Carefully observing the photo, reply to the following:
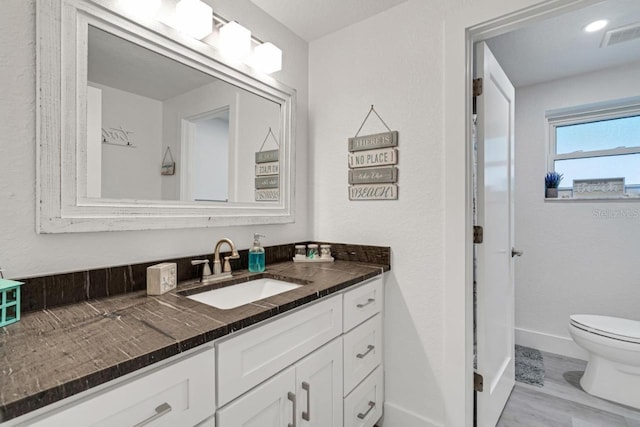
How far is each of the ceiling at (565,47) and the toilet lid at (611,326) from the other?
1.83 meters

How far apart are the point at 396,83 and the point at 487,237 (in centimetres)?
95

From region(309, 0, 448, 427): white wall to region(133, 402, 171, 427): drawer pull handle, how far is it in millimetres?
1238

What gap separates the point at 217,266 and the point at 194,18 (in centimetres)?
106

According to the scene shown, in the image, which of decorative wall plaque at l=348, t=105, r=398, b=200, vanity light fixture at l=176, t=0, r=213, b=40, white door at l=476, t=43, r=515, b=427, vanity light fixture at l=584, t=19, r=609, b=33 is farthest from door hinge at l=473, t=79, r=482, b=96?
vanity light fixture at l=176, t=0, r=213, b=40

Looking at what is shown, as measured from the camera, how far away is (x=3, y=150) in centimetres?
86

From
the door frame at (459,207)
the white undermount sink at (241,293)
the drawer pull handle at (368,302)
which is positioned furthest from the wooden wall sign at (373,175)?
the white undermount sink at (241,293)

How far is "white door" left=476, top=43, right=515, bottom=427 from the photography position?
1.50 metres

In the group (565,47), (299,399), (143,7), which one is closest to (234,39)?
(143,7)

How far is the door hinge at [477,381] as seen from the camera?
1490mm

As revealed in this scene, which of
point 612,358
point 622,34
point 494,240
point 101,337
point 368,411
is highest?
point 622,34

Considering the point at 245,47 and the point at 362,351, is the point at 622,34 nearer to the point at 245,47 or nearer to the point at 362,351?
the point at 245,47

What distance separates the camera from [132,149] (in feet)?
3.84

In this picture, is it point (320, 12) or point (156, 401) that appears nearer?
point (156, 401)

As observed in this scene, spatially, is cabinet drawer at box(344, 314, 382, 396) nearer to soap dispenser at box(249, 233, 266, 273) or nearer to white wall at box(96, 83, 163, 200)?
soap dispenser at box(249, 233, 266, 273)
